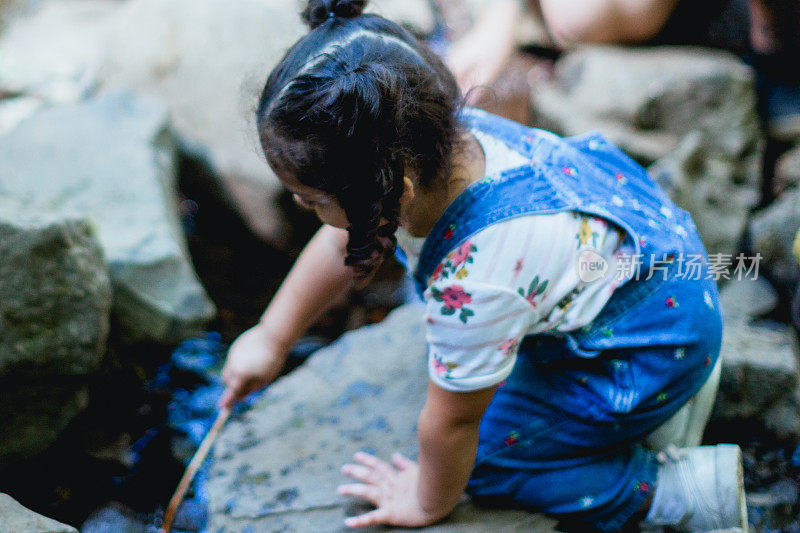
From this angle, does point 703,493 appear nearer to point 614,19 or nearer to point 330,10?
point 330,10

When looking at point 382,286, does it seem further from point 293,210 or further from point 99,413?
point 99,413

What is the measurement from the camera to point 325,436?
1.51 m

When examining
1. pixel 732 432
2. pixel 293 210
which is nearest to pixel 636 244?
pixel 732 432

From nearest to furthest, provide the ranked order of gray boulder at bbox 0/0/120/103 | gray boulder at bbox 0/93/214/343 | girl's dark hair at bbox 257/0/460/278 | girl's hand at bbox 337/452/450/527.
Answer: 1. girl's dark hair at bbox 257/0/460/278
2. girl's hand at bbox 337/452/450/527
3. gray boulder at bbox 0/93/214/343
4. gray boulder at bbox 0/0/120/103

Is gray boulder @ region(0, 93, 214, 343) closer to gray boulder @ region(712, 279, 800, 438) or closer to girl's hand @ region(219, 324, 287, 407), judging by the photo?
girl's hand @ region(219, 324, 287, 407)

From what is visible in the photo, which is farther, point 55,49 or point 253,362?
point 55,49

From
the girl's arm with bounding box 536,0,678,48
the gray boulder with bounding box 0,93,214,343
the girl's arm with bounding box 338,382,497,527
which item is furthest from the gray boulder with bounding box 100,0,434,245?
the girl's arm with bounding box 338,382,497,527

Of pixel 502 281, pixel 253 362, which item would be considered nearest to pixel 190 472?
pixel 253 362

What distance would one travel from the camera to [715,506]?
1.29 meters

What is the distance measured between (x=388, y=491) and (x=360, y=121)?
777mm

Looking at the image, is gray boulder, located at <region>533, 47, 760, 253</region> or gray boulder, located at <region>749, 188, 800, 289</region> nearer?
gray boulder, located at <region>749, 188, 800, 289</region>

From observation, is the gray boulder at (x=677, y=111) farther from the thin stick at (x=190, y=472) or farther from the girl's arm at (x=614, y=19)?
the thin stick at (x=190, y=472)

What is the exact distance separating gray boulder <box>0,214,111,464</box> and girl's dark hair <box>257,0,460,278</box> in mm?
652

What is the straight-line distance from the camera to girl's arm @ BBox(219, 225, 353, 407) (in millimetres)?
1400
